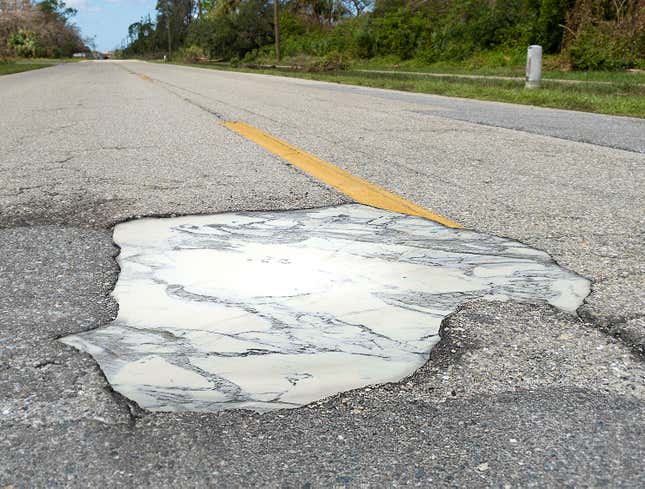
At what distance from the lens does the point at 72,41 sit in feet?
372

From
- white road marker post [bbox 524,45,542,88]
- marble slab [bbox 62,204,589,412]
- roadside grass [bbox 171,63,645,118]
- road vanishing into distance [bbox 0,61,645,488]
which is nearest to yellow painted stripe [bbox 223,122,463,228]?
road vanishing into distance [bbox 0,61,645,488]

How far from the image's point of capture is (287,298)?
2.14 m

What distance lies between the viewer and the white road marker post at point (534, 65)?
1275 centimetres

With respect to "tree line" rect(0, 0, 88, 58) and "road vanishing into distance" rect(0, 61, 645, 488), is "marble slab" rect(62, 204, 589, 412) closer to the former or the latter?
"road vanishing into distance" rect(0, 61, 645, 488)

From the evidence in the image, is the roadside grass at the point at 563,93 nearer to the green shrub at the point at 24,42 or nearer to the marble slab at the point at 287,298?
the marble slab at the point at 287,298

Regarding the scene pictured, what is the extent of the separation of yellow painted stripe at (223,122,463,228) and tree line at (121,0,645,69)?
1584 centimetres

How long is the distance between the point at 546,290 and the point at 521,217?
1005mm

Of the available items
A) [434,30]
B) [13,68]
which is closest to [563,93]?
[434,30]

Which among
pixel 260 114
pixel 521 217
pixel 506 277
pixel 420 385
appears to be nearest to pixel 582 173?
pixel 521 217

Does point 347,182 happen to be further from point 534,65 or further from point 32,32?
point 32,32

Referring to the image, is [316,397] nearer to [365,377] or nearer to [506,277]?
[365,377]

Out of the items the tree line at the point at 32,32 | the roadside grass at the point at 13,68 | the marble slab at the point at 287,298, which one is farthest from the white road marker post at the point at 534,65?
the tree line at the point at 32,32

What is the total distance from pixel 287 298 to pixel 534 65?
1205 centimetres

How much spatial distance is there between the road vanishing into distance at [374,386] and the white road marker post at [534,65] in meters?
8.64
